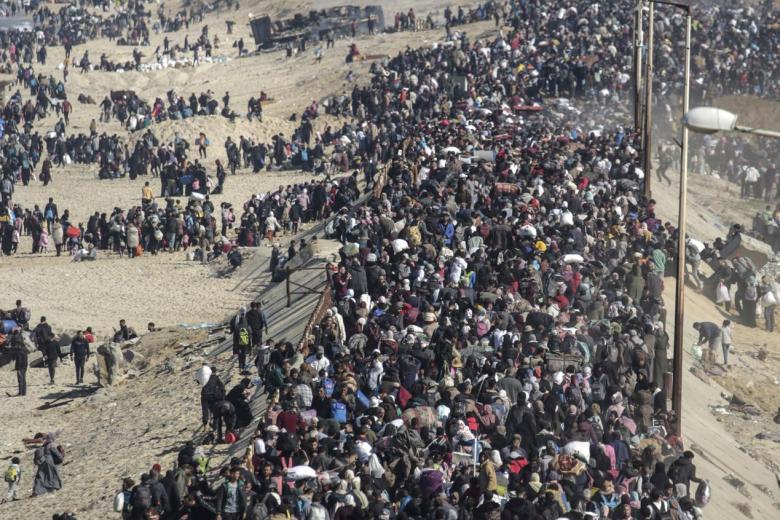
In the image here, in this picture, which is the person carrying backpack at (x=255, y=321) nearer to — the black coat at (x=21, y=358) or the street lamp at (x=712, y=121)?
the black coat at (x=21, y=358)

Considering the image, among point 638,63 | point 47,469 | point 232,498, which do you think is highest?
point 638,63

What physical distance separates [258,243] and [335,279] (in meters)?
14.0

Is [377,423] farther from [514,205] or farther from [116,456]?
[514,205]

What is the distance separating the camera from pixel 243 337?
26.4m

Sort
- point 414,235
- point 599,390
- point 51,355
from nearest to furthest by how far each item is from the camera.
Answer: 1. point 599,390
2. point 414,235
3. point 51,355

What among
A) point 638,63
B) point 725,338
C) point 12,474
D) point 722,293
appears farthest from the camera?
point 638,63

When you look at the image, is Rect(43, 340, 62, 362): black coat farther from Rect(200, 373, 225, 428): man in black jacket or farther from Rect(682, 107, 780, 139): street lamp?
Rect(682, 107, 780, 139): street lamp

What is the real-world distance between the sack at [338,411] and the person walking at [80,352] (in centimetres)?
1187

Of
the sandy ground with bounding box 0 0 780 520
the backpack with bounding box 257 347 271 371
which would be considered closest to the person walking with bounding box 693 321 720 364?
the sandy ground with bounding box 0 0 780 520

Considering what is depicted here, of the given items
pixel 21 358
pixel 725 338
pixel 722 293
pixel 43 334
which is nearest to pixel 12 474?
pixel 21 358

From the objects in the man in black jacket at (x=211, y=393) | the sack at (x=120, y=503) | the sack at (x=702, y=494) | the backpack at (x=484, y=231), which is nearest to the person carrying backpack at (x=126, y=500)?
the sack at (x=120, y=503)

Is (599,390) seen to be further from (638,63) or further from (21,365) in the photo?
(638,63)

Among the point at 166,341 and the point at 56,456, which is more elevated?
the point at 56,456

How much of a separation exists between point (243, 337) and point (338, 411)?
6550 millimetres
